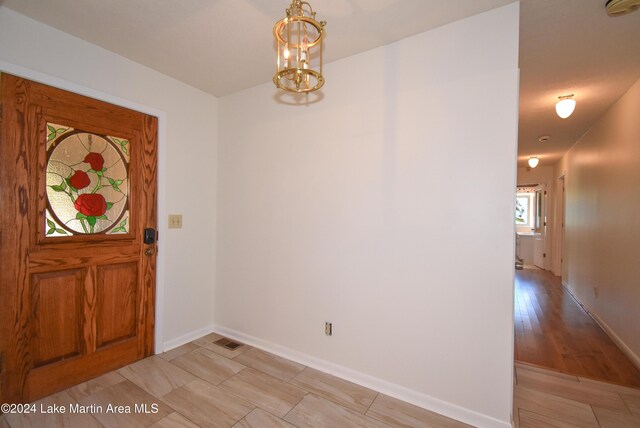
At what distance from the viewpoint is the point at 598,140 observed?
3.63 metres

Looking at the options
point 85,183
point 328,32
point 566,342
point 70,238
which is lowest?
point 566,342

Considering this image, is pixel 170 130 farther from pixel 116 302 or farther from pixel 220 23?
pixel 116 302

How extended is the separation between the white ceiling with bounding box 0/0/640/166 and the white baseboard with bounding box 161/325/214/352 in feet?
8.06

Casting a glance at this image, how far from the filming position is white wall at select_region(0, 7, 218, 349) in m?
1.83

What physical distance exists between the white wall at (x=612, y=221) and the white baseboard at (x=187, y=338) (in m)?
4.02

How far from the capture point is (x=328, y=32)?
6.27 ft

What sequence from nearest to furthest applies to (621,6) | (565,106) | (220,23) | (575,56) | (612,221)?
1. (621,6)
2. (220,23)
3. (575,56)
4. (565,106)
5. (612,221)

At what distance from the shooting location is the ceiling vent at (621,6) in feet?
5.02

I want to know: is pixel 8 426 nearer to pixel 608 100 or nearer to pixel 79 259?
pixel 79 259

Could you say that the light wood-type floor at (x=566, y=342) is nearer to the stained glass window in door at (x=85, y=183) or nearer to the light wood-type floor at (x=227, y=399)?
the light wood-type floor at (x=227, y=399)

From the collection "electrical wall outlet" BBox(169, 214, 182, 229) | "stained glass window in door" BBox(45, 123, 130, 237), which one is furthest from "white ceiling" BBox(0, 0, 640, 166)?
"electrical wall outlet" BBox(169, 214, 182, 229)

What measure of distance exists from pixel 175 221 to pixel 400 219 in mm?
2039

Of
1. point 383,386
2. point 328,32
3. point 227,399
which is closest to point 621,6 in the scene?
point 328,32

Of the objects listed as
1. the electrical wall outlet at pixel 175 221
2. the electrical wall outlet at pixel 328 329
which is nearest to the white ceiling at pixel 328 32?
the electrical wall outlet at pixel 175 221
